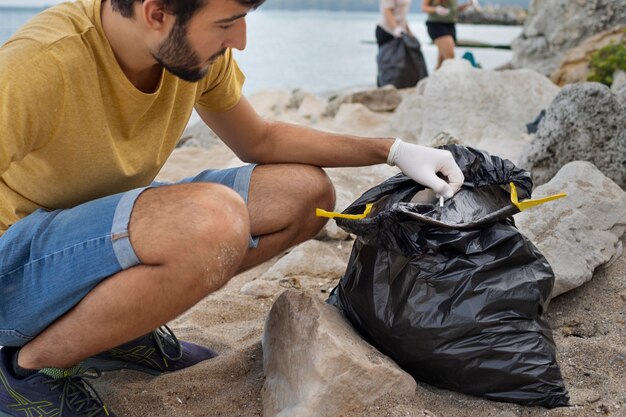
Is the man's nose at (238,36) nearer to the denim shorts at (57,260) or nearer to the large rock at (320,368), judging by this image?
the denim shorts at (57,260)

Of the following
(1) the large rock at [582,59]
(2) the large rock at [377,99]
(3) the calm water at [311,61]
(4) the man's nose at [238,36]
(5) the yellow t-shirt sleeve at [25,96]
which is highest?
(4) the man's nose at [238,36]

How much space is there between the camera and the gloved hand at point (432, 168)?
6.41 ft

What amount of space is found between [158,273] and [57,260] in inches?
9.1

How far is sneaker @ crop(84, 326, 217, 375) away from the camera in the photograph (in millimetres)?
2057

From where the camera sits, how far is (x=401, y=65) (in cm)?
681

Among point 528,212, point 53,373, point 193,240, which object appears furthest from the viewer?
point 528,212

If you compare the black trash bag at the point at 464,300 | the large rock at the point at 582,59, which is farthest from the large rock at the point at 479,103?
the black trash bag at the point at 464,300

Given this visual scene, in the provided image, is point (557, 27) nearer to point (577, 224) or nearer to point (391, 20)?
point (391, 20)

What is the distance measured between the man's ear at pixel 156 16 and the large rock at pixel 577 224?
4.44ft

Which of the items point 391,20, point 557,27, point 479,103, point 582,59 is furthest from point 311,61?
point 479,103

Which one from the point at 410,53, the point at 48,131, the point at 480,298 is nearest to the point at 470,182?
the point at 480,298

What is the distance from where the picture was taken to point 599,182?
2680mm

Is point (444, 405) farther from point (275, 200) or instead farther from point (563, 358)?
point (275, 200)

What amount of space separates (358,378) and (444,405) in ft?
0.81
